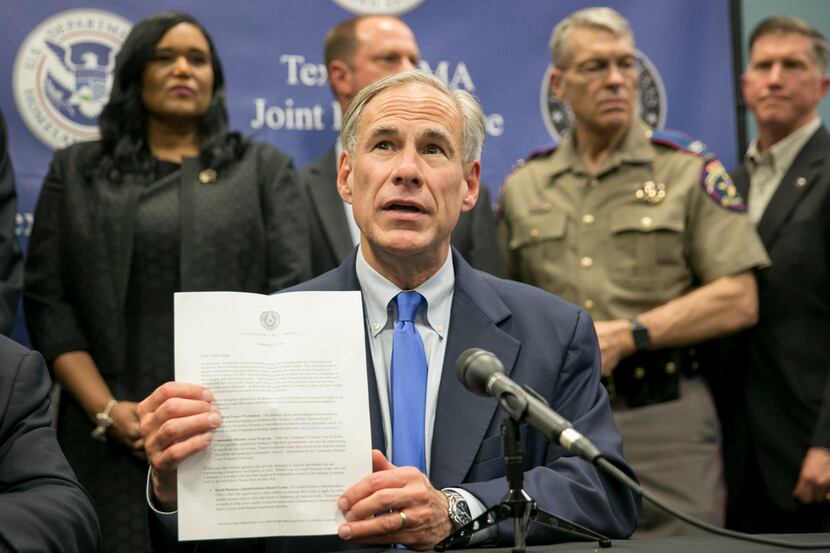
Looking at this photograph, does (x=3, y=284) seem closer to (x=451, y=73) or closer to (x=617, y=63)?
(x=451, y=73)

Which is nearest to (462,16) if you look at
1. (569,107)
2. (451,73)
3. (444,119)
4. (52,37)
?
(451,73)

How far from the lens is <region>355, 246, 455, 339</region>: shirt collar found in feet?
9.92

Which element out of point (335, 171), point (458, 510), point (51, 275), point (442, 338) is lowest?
point (458, 510)

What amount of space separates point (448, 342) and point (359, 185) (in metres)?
0.48

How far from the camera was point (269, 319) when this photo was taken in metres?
2.50

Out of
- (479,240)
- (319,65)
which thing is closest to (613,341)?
(479,240)

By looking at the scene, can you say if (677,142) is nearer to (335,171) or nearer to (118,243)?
(335,171)

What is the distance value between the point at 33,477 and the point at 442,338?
1027mm

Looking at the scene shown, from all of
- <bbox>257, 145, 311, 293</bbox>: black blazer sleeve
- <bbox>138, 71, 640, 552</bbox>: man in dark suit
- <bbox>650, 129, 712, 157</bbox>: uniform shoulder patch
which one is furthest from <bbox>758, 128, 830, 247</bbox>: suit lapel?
<bbox>138, 71, 640, 552</bbox>: man in dark suit

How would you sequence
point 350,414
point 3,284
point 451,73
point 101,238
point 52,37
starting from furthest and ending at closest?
point 451,73 < point 52,37 < point 101,238 < point 3,284 < point 350,414

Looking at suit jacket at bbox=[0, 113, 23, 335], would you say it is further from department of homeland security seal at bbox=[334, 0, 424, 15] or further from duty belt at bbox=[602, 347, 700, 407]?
duty belt at bbox=[602, 347, 700, 407]

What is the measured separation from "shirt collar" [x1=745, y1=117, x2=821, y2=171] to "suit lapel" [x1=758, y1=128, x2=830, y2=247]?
0.04 m

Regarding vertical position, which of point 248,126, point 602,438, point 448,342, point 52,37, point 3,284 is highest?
point 52,37

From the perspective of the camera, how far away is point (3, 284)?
3.91m
